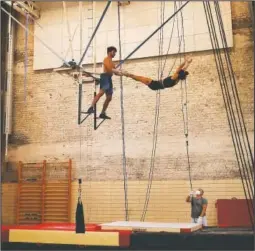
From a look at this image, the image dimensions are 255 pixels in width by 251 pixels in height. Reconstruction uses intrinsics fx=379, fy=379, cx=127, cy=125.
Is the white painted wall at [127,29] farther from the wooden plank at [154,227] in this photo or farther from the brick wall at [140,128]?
the wooden plank at [154,227]

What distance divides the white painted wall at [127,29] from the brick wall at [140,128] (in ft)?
0.70

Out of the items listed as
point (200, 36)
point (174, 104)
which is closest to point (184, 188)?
point (174, 104)

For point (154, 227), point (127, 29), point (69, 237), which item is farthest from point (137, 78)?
point (127, 29)

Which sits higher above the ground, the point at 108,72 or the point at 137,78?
the point at 108,72

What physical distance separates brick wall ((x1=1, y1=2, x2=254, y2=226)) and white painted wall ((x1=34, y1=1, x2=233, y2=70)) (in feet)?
0.70

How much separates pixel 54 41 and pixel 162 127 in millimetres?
3371

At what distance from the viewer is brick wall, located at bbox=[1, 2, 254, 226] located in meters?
7.57

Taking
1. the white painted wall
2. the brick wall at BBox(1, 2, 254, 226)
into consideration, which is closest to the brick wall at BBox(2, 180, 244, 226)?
the brick wall at BBox(1, 2, 254, 226)

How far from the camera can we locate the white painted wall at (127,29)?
26.1 feet

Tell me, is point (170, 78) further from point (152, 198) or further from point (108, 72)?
point (152, 198)

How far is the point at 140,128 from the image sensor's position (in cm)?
809

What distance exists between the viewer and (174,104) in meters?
7.95

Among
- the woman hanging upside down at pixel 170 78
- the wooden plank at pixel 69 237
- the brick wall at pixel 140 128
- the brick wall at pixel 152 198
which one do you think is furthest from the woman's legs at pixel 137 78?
the brick wall at pixel 152 198

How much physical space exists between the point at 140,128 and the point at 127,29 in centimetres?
226
